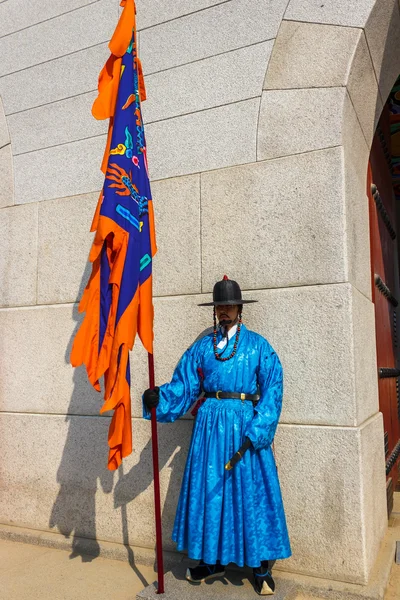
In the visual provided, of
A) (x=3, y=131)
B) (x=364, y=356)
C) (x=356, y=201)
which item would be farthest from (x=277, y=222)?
(x=3, y=131)

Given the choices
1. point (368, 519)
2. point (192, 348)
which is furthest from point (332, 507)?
point (192, 348)

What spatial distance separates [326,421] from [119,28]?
2.72 m

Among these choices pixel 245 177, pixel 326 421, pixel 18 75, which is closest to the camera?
pixel 326 421

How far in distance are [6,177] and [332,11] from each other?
2995 mm

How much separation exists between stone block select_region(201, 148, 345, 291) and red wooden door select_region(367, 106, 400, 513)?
0.92 metres

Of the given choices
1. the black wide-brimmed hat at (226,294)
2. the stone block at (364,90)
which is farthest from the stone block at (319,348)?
the stone block at (364,90)

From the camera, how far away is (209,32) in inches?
156

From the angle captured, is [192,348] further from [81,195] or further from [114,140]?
[81,195]

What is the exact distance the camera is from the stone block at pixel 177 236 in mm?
3791

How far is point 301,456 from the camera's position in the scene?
3.27 metres

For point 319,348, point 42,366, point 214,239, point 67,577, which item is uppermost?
point 214,239

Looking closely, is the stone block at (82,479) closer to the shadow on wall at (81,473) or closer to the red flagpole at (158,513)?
the shadow on wall at (81,473)

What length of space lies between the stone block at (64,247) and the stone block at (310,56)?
66.3 inches

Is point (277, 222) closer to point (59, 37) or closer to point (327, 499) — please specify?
point (327, 499)
